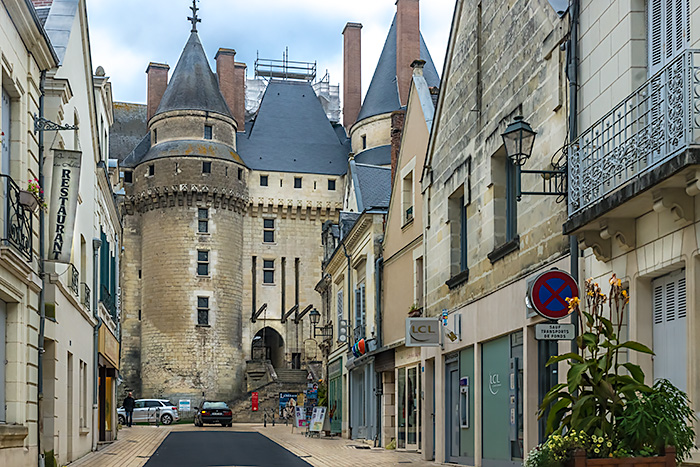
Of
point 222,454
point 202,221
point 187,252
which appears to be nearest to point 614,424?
point 222,454

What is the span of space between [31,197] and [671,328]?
711 centimetres

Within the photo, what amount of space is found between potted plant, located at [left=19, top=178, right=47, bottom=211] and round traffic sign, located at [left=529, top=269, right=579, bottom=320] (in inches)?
228

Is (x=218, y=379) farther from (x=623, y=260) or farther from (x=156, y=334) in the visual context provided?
(x=623, y=260)

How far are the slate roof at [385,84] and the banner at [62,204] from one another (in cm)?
4387

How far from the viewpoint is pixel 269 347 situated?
65688 mm

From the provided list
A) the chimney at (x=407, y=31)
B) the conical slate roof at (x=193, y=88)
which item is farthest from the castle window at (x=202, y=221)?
the chimney at (x=407, y=31)

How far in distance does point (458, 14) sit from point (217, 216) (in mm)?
43369

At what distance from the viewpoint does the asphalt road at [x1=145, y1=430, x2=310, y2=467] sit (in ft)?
57.4

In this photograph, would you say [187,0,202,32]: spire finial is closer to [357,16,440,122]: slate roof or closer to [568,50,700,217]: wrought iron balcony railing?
[357,16,440,122]: slate roof

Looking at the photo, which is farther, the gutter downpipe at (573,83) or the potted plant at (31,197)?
the potted plant at (31,197)

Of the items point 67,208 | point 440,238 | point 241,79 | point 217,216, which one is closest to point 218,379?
point 217,216

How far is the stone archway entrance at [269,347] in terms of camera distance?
206 feet

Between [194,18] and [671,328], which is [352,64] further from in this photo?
[671,328]

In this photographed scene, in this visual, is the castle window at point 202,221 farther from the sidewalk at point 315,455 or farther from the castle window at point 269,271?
the sidewalk at point 315,455
